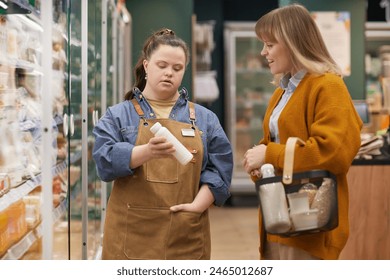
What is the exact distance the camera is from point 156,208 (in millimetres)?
2059

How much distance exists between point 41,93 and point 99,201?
76.5 inches

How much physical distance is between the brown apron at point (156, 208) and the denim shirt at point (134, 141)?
0.09 ft

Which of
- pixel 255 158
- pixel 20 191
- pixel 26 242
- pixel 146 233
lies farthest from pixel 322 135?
pixel 26 242

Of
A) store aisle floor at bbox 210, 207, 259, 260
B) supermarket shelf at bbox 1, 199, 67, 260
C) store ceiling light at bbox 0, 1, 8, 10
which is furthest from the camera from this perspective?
store aisle floor at bbox 210, 207, 259, 260

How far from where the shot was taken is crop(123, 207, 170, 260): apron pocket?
2.06 m

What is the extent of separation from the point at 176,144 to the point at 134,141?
7.6 inches

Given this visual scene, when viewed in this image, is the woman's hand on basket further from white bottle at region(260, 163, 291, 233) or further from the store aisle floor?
the store aisle floor

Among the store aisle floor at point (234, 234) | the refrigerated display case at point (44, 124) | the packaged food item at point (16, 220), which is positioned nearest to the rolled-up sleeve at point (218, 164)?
the refrigerated display case at point (44, 124)

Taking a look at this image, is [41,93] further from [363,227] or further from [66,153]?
[363,227]

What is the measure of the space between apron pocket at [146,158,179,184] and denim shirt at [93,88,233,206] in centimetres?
7

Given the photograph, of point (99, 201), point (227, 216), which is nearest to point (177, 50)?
point (99, 201)

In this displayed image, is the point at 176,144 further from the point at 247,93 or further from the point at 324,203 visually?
the point at 247,93

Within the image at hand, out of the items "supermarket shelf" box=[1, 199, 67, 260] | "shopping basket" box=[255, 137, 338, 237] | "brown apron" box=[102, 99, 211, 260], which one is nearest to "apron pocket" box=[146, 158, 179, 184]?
"brown apron" box=[102, 99, 211, 260]

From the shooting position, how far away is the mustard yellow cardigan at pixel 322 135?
5.73ft
